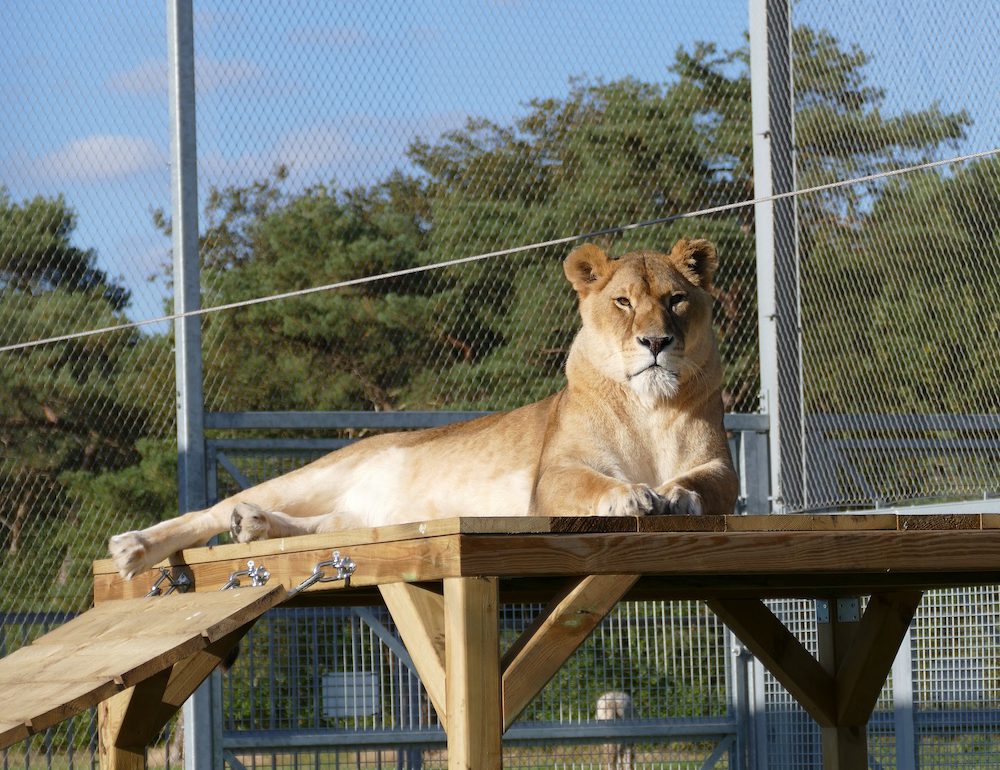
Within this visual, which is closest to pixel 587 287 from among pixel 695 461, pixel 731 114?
pixel 695 461

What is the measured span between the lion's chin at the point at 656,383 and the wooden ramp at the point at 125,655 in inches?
51.4

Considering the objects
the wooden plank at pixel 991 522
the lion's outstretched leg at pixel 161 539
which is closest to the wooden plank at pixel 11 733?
the lion's outstretched leg at pixel 161 539

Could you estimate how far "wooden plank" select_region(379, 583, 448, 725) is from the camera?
3.27 m

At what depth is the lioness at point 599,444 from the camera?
4273mm

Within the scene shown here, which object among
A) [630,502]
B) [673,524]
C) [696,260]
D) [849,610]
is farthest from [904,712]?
[673,524]

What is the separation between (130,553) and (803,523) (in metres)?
2.27

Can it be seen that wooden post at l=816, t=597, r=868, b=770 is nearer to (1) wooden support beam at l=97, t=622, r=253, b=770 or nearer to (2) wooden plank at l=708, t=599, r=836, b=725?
(2) wooden plank at l=708, t=599, r=836, b=725

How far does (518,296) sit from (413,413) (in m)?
2.22

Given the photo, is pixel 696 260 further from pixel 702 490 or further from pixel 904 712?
pixel 904 712

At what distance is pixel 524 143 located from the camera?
9797 mm

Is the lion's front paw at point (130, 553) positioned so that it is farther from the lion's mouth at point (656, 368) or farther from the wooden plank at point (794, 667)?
the wooden plank at point (794, 667)

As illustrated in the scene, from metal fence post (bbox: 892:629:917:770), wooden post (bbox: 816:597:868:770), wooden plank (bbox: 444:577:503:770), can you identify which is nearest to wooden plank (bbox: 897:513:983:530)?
wooden plank (bbox: 444:577:503:770)

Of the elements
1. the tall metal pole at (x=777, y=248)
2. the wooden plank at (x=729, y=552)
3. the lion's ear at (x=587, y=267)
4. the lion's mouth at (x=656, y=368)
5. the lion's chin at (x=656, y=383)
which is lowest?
the wooden plank at (x=729, y=552)

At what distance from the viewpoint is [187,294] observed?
250 inches
